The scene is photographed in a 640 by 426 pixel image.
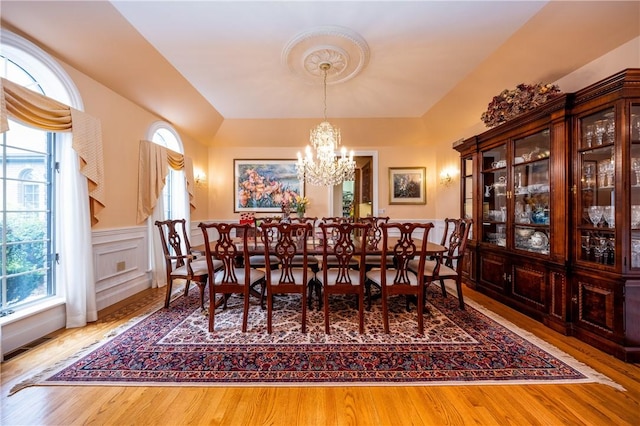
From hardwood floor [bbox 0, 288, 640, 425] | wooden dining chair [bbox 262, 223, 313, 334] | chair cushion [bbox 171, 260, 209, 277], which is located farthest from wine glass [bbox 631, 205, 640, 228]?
chair cushion [bbox 171, 260, 209, 277]

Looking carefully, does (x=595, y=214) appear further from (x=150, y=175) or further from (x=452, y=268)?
(x=150, y=175)

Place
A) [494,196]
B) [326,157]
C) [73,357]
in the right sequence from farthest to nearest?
1. [326,157]
2. [494,196]
3. [73,357]

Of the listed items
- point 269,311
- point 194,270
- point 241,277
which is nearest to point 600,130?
point 269,311

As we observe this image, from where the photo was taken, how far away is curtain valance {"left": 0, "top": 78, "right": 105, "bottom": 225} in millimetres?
1876

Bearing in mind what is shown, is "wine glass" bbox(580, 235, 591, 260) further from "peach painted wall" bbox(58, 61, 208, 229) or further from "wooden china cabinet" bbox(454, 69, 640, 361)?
"peach painted wall" bbox(58, 61, 208, 229)

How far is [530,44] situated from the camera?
256cm

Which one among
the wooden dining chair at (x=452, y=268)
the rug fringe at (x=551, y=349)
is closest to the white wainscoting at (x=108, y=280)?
the wooden dining chair at (x=452, y=268)

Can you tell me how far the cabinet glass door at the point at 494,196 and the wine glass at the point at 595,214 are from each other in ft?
2.78

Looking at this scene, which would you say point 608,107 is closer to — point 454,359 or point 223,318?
point 454,359

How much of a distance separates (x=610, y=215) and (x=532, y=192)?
0.73 m

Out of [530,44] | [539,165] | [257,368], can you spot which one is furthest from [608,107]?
[257,368]

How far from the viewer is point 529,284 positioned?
2.61m

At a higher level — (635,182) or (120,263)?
(635,182)

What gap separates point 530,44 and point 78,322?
211 inches
